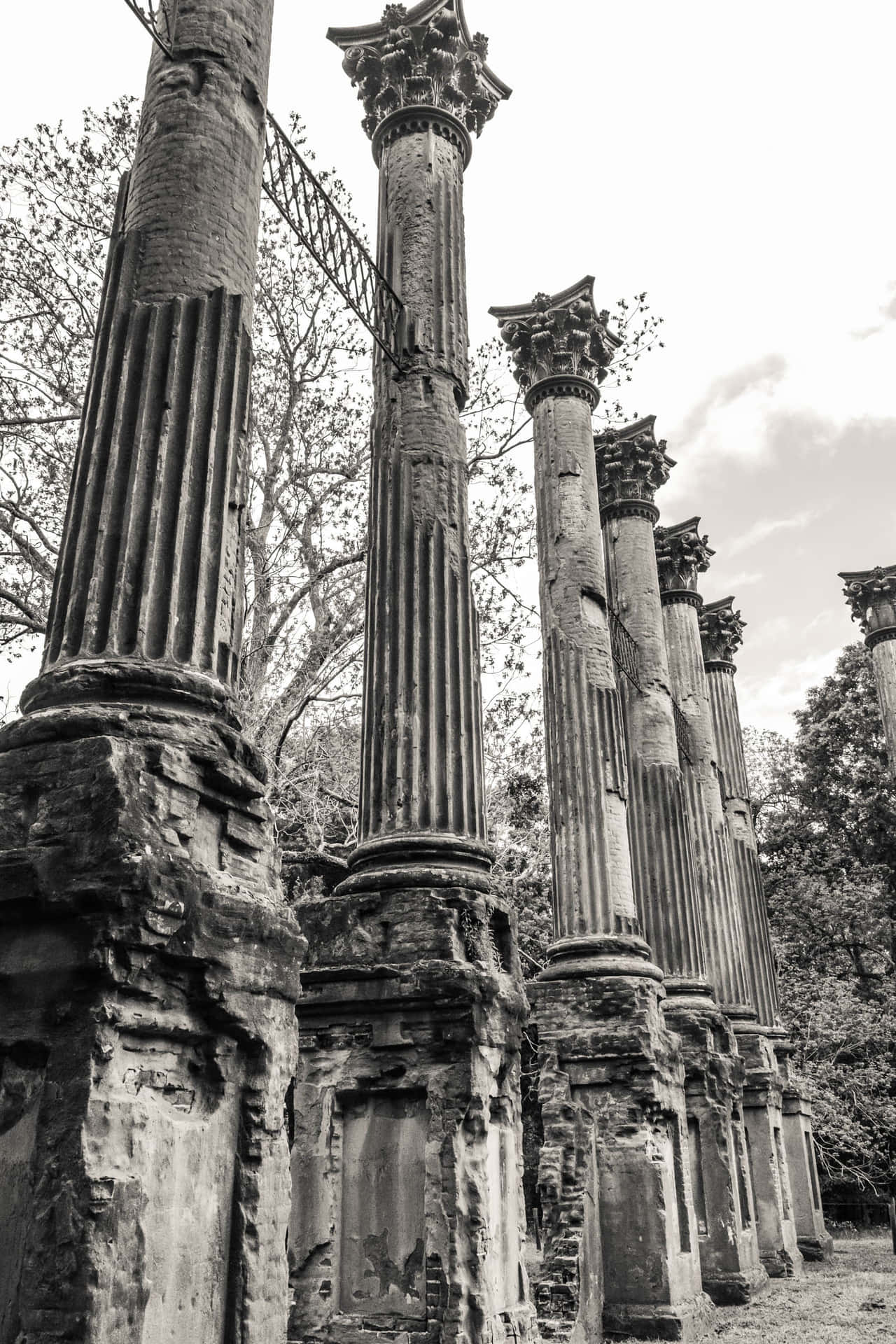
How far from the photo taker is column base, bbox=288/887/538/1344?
5793 millimetres

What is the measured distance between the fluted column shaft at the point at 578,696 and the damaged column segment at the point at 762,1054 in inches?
303

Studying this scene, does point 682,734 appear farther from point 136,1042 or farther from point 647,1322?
point 136,1042

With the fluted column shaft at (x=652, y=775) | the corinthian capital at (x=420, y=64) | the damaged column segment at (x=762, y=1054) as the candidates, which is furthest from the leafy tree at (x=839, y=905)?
the corinthian capital at (x=420, y=64)

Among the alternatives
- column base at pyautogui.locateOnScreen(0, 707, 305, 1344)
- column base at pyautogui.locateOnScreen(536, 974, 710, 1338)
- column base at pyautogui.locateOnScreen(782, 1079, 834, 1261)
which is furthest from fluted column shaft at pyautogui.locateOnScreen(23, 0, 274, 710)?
column base at pyautogui.locateOnScreen(782, 1079, 834, 1261)

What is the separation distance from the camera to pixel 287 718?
13.3m

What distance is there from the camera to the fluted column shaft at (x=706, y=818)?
17984mm

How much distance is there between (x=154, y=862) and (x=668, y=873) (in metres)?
11.9

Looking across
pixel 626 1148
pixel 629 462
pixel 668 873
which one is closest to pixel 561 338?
pixel 629 462

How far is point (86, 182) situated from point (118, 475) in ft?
39.0

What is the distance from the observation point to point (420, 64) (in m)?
9.48

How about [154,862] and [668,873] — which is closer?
[154,862]

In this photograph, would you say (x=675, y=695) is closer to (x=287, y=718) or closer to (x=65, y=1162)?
(x=287, y=718)

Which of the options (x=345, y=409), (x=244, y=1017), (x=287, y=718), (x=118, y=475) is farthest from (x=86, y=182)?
(x=244, y=1017)

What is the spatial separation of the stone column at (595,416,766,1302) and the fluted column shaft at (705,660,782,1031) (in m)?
3.00
